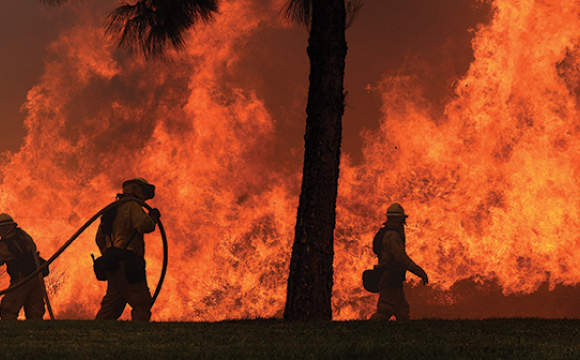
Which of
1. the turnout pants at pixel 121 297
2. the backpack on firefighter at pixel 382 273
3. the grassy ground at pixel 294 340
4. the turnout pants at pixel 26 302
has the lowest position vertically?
the grassy ground at pixel 294 340

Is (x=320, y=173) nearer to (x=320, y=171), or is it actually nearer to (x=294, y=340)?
(x=320, y=171)

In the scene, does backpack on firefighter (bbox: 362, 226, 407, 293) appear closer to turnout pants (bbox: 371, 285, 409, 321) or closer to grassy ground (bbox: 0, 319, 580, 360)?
turnout pants (bbox: 371, 285, 409, 321)

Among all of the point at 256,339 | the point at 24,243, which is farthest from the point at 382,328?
the point at 24,243

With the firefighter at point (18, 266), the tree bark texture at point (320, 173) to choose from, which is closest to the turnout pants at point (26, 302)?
the firefighter at point (18, 266)

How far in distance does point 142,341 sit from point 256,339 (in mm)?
Answer: 992

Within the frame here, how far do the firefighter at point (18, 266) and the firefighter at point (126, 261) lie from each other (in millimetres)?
2294

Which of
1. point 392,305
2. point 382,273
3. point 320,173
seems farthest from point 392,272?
point 320,173

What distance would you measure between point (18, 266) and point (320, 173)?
5477mm

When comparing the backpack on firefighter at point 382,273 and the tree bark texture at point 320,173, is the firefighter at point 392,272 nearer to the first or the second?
the backpack on firefighter at point 382,273

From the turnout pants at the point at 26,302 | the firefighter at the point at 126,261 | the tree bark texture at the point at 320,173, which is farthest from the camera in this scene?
the turnout pants at the point at 26,302

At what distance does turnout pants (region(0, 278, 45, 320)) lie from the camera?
368 inches

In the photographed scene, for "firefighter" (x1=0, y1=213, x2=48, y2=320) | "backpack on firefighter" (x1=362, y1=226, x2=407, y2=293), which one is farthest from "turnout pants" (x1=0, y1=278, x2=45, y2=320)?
"backpack on firefighter" (x1=362, y1=226, x2=407, y2=293)

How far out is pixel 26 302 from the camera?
9594 mm

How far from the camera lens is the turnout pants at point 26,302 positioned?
936cm
